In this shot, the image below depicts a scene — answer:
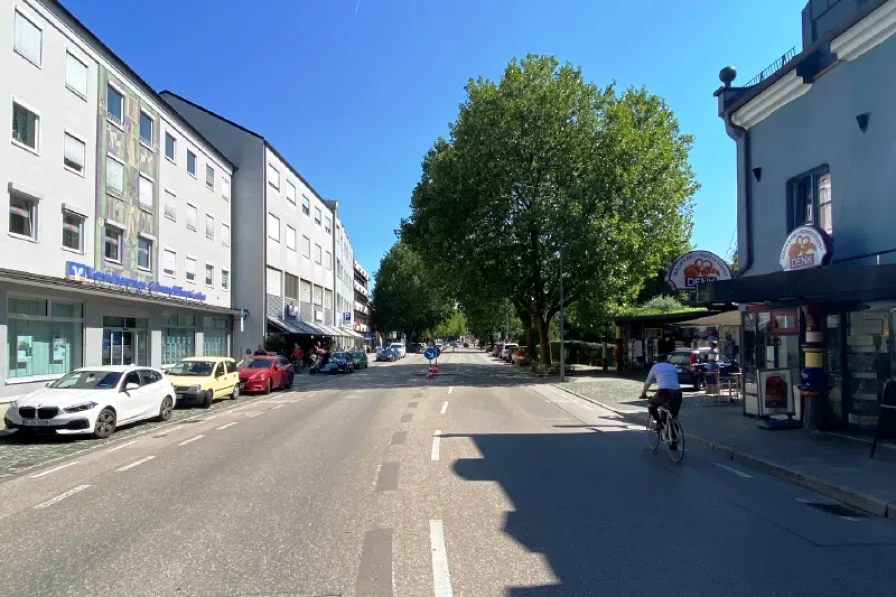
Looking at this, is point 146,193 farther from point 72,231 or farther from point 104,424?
point 104,424

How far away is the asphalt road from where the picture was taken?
480 cm

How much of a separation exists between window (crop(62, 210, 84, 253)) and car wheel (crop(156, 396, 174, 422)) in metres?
9.02

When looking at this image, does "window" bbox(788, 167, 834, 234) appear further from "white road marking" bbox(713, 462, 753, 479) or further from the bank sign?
the bank sign

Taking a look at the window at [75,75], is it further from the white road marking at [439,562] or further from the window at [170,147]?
the white road marking at [439,562]

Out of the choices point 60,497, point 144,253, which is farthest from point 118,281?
point 60,497

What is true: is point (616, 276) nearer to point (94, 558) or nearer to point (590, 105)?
point (590, 105)

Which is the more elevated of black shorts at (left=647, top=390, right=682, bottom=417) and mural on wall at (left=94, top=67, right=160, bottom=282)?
mural on wall at (left=94, top=67, right=160, bottom=282)

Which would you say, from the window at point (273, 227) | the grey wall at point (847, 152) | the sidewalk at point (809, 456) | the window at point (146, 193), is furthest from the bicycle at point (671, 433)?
the window at point (273, 227)

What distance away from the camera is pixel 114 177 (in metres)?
24.9

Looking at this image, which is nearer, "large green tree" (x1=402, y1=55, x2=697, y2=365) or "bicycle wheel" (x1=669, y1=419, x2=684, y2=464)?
"bicycle wheel" (x1=669, y1=419, x2=684, y2=464)

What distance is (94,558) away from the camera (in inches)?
210

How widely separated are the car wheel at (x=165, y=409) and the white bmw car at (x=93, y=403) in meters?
0.02

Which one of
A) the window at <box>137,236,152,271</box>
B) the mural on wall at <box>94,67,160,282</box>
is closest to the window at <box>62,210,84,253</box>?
the mural on wall at <box>94,67,160,282</box>

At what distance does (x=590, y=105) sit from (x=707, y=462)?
29430 mm
